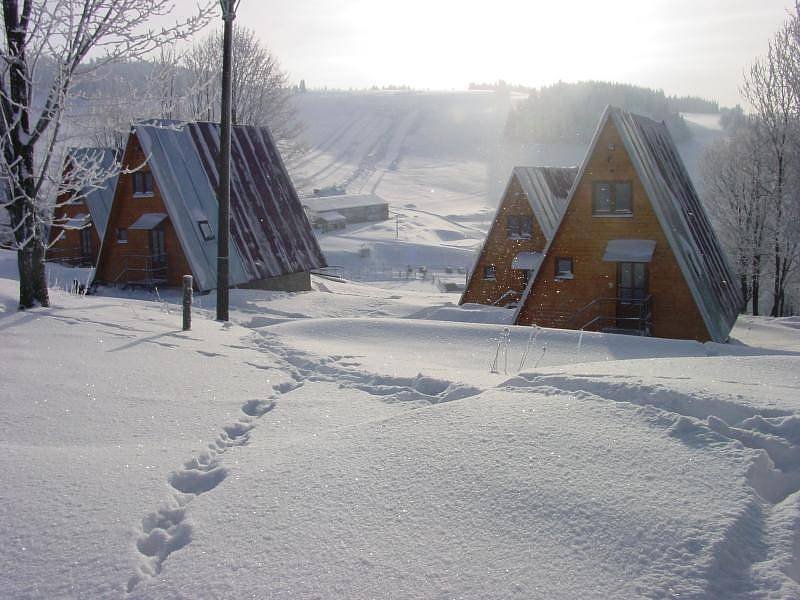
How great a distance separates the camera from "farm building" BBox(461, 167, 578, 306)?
2734cm

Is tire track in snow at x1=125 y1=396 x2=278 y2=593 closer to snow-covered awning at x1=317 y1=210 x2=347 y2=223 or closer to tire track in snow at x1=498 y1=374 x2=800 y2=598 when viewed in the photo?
tire track in snow at x1=498 y1=374 x2=800 y2=598

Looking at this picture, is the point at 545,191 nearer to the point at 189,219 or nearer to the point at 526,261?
the point at 526,261

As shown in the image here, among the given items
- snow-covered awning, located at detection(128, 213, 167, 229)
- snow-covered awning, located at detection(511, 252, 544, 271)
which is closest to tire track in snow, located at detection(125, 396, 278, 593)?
snow-covered awning, located at detection(128, 213, 167, 229)

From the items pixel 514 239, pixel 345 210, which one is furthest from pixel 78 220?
pixel 345 210

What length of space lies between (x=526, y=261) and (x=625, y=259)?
324 inches

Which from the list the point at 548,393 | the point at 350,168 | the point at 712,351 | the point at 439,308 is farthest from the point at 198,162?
the point at 350,168

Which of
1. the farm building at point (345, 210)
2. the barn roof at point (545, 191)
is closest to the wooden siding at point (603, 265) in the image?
the barn roof at point (545, 191)

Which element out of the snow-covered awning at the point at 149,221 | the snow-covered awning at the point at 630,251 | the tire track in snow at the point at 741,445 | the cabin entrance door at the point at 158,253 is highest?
the snow-covered awning at the point at 149,221

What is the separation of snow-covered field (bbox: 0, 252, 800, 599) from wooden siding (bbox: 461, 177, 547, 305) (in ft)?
63.9

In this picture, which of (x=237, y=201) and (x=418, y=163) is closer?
(x=237, y=201)

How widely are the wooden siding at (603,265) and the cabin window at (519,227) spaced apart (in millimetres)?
7551

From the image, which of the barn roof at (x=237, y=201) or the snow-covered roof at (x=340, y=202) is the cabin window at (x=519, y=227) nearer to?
the barn roof at (x=237, y=201)

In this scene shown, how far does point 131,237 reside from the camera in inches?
931

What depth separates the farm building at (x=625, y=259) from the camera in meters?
18.8
